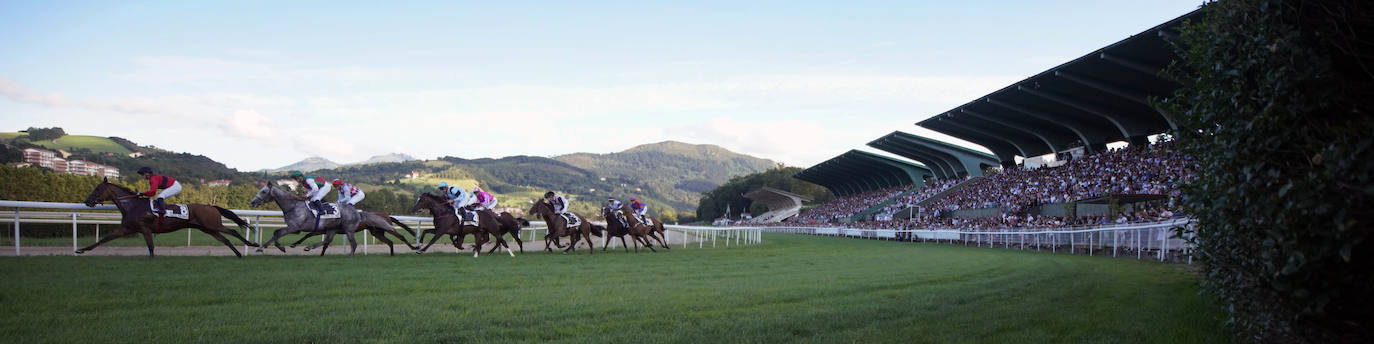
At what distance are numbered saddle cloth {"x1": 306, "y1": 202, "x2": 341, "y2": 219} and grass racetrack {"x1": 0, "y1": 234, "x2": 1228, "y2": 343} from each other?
2311mm

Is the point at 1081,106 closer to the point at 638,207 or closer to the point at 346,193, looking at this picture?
the point at 638,207

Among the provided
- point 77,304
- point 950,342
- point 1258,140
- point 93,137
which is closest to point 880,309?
point 950,342

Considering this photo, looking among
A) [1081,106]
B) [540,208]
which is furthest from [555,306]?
[1081,106]

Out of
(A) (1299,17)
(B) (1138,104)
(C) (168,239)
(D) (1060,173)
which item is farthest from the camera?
(D) (1060,173)

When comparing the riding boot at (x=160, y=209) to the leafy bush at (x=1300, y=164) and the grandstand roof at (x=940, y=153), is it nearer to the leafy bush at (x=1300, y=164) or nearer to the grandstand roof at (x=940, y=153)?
the leafy bush at (x=1300, y=164)

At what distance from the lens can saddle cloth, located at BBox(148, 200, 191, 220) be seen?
1090cm

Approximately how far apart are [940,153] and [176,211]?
152 ft

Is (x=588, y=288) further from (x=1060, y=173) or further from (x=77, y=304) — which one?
(x=1060, y=173)

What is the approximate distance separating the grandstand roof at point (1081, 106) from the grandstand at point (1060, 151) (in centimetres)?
5

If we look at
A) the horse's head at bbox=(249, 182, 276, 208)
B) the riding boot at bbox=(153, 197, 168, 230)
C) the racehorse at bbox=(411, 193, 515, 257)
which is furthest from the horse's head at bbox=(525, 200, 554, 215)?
the riding boot at bbox=(153, 197, 168, 230)

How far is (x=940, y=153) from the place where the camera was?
50.5 m

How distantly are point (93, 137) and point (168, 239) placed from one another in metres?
52.9

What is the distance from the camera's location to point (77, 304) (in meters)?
5.66

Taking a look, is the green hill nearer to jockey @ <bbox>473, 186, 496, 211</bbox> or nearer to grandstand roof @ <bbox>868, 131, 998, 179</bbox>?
jockey @ <bbox>473, 186, 496, 211</bbox>
